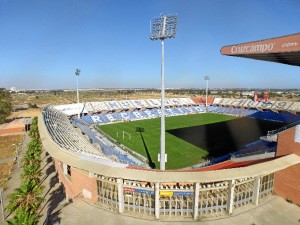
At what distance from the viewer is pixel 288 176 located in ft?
57.1

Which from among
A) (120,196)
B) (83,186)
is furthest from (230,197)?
(83,186)

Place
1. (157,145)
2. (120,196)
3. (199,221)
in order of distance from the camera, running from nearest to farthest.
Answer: (199,221) < (120,196) < (157,145)

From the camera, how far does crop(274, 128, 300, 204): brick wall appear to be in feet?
55.9

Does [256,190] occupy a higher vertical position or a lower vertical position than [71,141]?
lower

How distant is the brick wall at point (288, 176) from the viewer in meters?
17.0

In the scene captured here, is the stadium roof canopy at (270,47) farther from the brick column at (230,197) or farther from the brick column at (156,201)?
the brick column at (156,201)

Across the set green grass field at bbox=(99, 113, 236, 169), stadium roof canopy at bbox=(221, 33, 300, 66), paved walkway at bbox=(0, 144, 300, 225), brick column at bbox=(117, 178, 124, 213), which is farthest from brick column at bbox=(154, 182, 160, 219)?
green grass field at bbox=(99, 113, 236, 169)

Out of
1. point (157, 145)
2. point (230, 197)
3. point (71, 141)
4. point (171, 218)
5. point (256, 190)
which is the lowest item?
point (157, 145)

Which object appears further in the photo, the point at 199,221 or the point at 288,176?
the point at 288,176

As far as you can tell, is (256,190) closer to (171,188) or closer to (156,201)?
(171,188)

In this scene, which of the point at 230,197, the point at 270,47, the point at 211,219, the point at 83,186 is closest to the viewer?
the point at 270,47

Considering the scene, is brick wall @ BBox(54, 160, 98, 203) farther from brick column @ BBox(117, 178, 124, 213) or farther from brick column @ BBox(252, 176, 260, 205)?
brick column @ BBox(252, 176, 260, 205)

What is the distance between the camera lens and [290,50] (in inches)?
496

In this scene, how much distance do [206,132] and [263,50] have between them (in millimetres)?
37572
